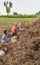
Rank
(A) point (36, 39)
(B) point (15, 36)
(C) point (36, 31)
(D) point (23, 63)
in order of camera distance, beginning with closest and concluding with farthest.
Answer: (D) point (23, 63)
(A) point (36, 39)
(C) point (36, 31)
(B) point (15, 36)

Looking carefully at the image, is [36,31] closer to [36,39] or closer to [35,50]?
[36,39]

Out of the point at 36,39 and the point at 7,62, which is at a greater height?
the point at 36,39

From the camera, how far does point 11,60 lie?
1027 cm

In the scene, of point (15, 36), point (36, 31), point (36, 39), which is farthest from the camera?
point (15, 36)

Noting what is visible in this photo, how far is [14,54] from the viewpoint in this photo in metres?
10.9

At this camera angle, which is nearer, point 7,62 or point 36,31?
point 7,62

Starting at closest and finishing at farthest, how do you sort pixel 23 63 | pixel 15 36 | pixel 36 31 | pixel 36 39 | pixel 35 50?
pixel 23 63 < pixel 35 50 < pixel 36 39 < pixel 36 31 < pixel 15 36

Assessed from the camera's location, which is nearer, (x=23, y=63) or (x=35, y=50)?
(x=23, y=63)

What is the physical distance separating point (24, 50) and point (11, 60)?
0.65m

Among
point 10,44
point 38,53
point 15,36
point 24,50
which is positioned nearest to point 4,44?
point 10,44

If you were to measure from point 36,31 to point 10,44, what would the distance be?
4.82 feet

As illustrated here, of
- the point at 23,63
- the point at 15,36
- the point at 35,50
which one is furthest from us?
the point at 15,36

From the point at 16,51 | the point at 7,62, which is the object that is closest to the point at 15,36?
the point at 16,51

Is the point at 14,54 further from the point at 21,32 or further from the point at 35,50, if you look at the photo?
the point at 21,32
